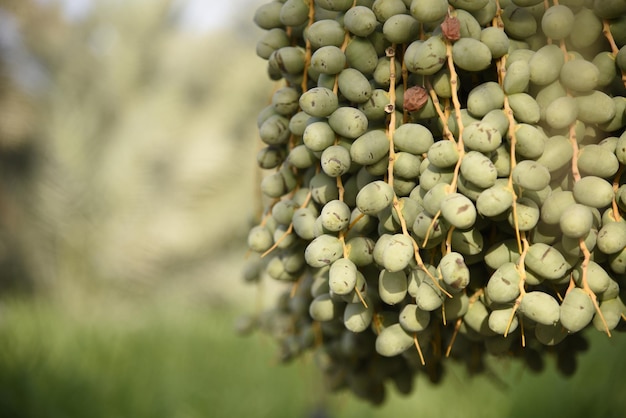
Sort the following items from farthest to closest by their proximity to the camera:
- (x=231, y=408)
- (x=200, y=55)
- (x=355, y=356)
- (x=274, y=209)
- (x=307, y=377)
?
(x=200, y=55) < (x=231, y=408) < (x=307, y=377) < (x=355, y=356) < (x=274, y=209)

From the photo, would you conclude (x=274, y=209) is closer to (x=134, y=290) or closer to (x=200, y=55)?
(x=134, y=290)

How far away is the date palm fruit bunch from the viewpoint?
511mm

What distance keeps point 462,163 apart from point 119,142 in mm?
4811

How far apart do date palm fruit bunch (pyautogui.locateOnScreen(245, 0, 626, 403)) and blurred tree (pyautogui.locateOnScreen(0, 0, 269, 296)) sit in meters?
3.93

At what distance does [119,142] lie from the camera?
503cm

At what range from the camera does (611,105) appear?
53 centimetres

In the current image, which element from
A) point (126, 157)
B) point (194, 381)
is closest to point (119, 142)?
point (126, 157)

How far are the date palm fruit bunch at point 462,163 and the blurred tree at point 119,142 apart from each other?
393cm

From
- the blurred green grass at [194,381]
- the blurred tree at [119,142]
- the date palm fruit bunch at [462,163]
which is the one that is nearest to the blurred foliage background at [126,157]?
the blurred tree at [119,142]

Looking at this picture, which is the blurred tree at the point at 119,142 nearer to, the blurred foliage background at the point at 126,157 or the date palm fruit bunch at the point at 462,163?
the blurred foliage background at the point at 126,157

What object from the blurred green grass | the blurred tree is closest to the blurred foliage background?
the blurred tree

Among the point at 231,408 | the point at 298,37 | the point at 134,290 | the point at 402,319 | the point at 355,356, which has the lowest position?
the point at 134,290

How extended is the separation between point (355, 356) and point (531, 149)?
335 millimetres

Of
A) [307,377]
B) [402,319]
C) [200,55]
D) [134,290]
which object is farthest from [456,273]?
[200,55]
